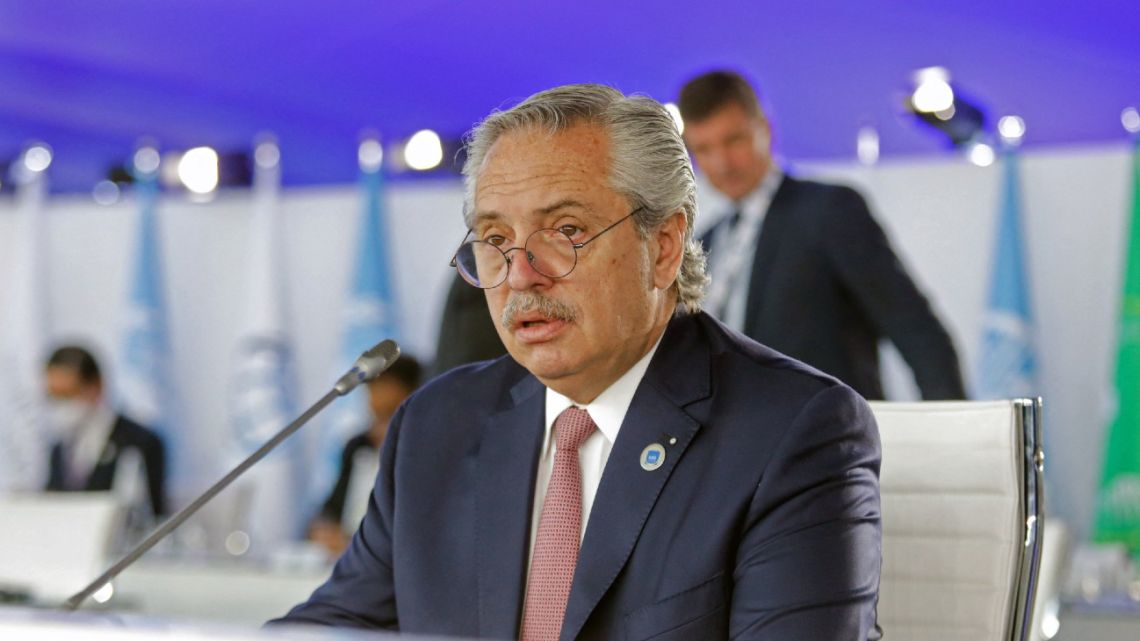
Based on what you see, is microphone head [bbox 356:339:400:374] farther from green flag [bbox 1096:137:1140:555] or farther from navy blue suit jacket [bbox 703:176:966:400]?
green flag [bbox 1096:137:1140:555]

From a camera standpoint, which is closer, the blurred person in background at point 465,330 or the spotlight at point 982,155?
the blurred person in background at point 465,330

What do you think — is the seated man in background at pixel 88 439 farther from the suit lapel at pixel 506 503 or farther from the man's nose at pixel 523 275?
Answer: the man's nose at pixel 523 275

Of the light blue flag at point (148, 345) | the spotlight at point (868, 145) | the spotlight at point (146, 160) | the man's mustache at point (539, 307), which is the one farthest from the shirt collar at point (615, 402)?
the spotlight at point (146, 160)

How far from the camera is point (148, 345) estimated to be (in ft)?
22.8

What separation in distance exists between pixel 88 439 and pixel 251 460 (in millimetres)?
4482

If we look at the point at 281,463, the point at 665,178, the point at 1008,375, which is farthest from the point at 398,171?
the point at 665,178

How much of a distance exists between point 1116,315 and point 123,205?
5.30 metres

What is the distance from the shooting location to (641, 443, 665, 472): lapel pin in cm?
160

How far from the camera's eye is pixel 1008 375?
17.2ft

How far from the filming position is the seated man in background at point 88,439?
19.1 ft

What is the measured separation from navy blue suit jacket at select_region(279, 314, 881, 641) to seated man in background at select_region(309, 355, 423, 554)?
2.94 meters

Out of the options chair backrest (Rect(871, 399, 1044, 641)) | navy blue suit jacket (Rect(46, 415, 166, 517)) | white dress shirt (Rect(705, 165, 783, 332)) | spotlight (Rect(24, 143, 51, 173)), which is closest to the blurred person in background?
white dress shirt (Rect(705, 165, 783, 332))

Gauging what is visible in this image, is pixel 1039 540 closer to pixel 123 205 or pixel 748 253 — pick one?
pixel 748 253

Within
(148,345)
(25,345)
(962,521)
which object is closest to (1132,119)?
(962,521)
